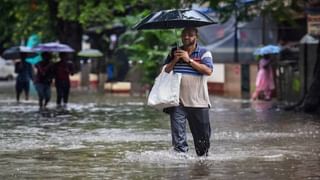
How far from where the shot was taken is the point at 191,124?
1152 centimetres

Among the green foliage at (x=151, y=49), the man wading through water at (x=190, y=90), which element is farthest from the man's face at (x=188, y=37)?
the green foliage at (x=151, y=49)

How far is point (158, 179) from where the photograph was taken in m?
9.72

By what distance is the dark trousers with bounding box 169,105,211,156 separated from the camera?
37.3 feet

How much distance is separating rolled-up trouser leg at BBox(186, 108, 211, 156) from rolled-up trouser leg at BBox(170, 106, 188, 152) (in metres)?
0.12

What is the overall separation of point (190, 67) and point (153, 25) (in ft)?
3.23

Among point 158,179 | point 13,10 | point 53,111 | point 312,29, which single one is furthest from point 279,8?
point 13,10

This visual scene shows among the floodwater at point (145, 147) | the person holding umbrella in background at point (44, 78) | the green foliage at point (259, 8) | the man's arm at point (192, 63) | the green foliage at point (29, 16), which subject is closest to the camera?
the floodwater at point (145, 147)

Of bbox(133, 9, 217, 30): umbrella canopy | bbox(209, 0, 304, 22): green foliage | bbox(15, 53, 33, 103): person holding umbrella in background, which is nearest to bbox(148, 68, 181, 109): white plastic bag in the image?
bbox(133, 9, 217, 30): umbrella canopy

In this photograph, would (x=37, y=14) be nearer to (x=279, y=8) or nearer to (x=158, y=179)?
(x=279, y=8)

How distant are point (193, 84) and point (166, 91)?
37 cm

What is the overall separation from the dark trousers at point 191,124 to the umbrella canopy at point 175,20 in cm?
114

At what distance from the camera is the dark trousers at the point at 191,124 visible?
1136 cm

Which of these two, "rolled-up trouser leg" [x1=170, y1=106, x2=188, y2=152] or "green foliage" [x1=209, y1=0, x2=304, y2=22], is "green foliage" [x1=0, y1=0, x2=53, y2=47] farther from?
"rolled-up trouser leg" [x1=170, y1=106, x2=188, y2=152]

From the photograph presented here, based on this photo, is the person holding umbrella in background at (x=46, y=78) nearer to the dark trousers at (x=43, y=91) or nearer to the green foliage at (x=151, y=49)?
the dark trousers at (x=43, y=91)
